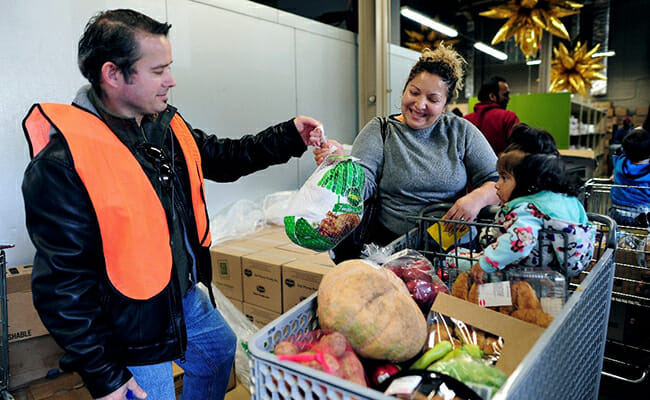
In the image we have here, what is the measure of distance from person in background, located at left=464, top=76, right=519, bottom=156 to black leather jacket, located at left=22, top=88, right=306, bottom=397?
267 cm

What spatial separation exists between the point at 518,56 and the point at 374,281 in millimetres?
12806

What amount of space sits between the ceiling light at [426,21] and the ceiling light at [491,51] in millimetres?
3149

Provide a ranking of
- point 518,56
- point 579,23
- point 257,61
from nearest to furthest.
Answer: point 257,61 → point 579,23 → point 518,56

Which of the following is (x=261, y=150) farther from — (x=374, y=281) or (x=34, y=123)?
(x=374, y=281)

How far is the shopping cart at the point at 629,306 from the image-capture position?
1.89 meters

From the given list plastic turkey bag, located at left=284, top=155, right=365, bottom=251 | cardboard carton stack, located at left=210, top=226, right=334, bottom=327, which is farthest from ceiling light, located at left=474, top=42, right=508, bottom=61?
plastic turkey bag, located at left=284, top=155, right=365, bottom=251

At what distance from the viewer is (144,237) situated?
3.53 feet

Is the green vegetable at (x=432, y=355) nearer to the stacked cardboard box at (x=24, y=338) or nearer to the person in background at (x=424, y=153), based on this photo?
the person in background at (x=424, y=153)

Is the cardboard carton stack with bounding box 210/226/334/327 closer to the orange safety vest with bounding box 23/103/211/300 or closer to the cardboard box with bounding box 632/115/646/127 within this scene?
the orange safety vest with bounding box 23/103/211/300

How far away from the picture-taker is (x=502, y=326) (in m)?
0.81

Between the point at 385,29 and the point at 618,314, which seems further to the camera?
the point at 385,29

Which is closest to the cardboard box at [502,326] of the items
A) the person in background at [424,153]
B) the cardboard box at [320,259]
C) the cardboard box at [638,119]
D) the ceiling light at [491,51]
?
the person in background at [424,153]

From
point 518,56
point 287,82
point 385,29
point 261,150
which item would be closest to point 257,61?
point 287,82

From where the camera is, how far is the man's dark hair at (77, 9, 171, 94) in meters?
1.09
